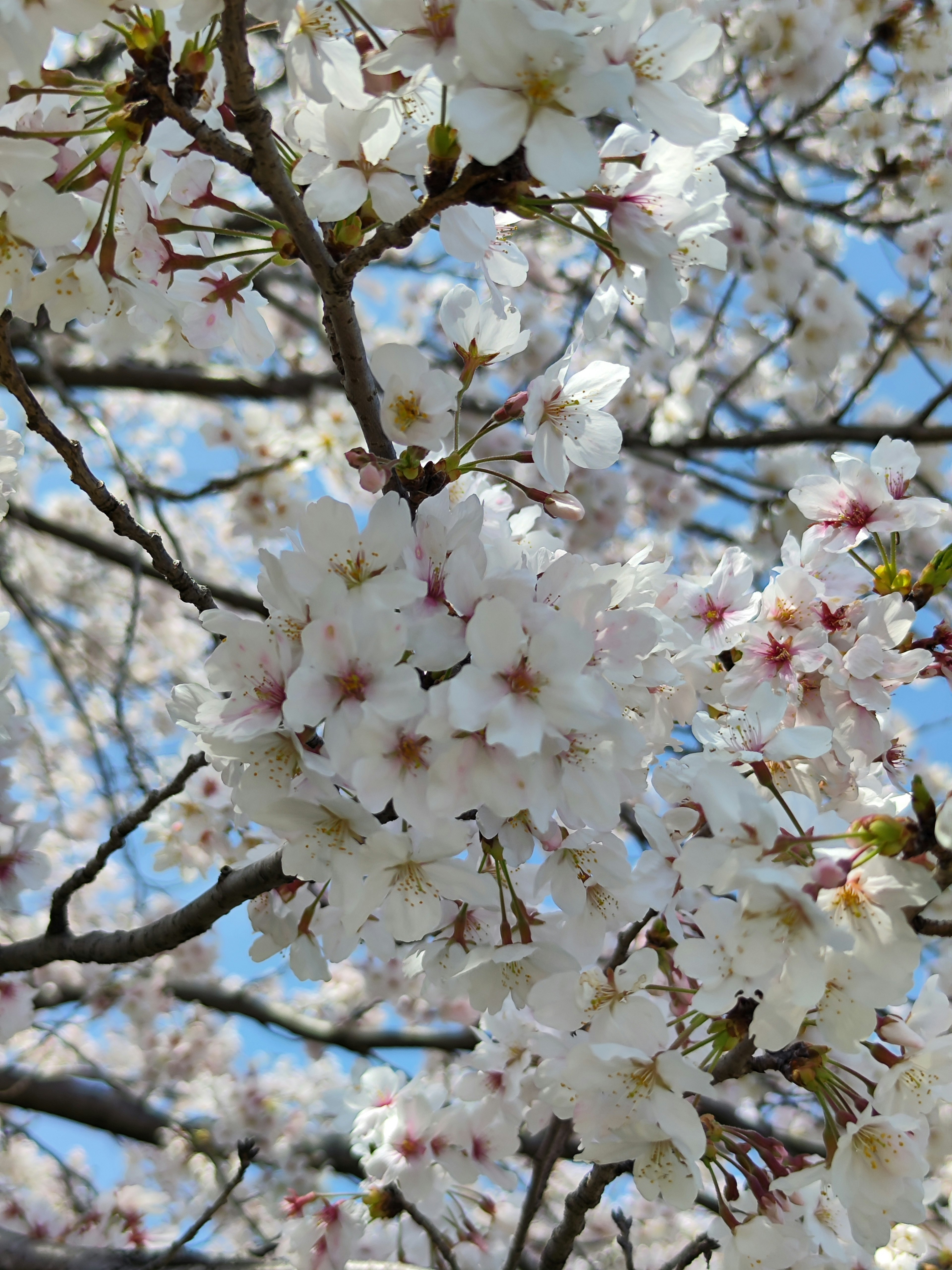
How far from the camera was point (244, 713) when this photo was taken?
1099mm

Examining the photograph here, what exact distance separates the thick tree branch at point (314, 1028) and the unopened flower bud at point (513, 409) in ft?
9.75

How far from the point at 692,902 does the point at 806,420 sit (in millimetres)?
4215

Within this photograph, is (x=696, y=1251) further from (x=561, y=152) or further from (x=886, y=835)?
(x=561, y=152)

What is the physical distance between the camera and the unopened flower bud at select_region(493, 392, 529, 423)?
4.41ft

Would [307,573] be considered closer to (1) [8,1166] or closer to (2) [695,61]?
(2) [695,61]

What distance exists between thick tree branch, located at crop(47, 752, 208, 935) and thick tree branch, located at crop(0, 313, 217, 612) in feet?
1.21

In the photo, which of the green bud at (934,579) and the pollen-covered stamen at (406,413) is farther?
the green bud at (934,579)

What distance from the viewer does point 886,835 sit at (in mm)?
941

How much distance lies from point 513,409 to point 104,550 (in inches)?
117

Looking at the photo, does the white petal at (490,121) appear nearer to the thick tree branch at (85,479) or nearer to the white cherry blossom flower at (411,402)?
the white cherry blossom flower at (411,402)

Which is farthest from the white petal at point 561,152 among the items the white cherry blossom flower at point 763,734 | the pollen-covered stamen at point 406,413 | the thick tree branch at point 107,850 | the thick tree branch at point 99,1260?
the thick tree branch at point 99,1260

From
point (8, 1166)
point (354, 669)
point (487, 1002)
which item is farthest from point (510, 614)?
point (8, 1166)

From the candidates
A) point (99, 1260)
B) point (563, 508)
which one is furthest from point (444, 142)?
point (99, 1260)

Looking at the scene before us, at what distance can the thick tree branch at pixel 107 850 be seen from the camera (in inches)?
62.8
